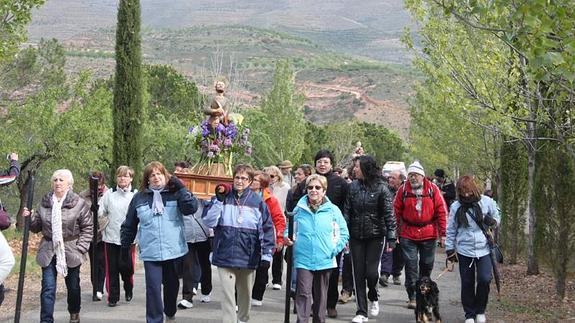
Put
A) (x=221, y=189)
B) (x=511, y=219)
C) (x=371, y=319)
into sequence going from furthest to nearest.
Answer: (x=511, y=219), (x=371, y=319), (x=221, y=189)

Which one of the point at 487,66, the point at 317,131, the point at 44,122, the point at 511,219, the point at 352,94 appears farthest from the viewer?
the point at 352,94

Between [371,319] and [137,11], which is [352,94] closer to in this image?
[137,11]

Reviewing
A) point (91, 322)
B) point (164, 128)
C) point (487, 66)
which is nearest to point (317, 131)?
point (164, 128)

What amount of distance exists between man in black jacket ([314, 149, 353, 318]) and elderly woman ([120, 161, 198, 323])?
227 cm

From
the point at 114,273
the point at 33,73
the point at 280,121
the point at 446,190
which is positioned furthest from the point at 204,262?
the point at 280,121

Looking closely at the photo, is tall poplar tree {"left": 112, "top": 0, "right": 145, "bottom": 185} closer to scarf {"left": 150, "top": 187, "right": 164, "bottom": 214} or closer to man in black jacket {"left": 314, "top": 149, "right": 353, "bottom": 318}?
man in black jacket {"left": 314, "top": 149, "right": 353, "bottom": 318}

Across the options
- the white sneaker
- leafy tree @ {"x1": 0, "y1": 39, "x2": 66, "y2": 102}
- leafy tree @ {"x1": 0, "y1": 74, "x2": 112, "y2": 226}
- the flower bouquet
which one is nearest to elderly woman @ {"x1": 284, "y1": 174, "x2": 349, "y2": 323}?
the white sneaker

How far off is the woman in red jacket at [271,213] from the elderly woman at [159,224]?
1541mm

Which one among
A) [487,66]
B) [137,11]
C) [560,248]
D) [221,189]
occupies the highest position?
[137,11]

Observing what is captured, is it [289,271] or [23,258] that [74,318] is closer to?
[23,258]

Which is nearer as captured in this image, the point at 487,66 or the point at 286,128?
the point at 487,66

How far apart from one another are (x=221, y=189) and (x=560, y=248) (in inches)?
223

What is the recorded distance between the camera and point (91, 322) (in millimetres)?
10094

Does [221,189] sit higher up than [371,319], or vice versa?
[221,189]
